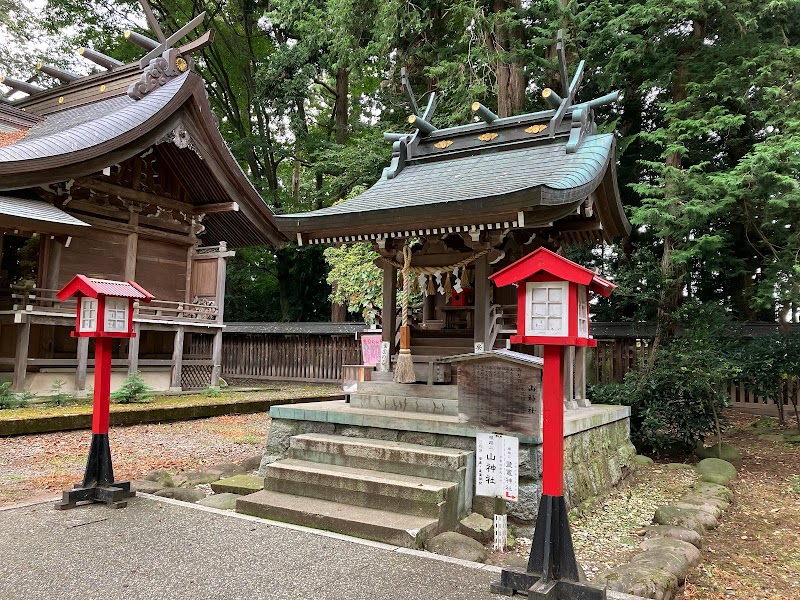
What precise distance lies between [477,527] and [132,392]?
360 inches

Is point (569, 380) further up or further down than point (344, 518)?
further up

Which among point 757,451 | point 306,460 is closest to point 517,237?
point 306,460

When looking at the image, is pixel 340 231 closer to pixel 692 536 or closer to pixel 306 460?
pixel 306 460

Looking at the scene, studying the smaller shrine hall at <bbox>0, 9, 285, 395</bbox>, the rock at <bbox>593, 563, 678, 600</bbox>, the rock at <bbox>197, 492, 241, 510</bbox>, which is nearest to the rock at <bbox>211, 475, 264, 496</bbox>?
the rock at <bbox>197, 492, 241, 510</bbox>

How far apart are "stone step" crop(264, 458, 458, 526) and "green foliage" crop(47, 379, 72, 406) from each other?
23.7ft

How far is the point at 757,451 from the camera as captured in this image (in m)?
9.65

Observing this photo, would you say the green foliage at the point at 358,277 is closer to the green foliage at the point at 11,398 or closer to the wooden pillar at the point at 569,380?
the wooden pillar at the point at 569,380

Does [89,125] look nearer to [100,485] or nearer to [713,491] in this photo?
[100,485]

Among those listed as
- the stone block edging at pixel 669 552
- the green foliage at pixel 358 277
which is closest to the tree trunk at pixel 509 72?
the green foliage at pixel 358 277

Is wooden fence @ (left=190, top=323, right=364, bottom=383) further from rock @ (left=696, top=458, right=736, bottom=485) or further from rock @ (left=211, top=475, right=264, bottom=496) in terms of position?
rock @ (left=211, top=475, right=264, bottom=496)

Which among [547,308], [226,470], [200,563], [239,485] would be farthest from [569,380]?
[200,563]

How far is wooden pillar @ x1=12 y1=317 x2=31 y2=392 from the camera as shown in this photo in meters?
10.8

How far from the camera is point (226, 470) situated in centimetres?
696

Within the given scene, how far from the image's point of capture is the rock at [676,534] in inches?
194
